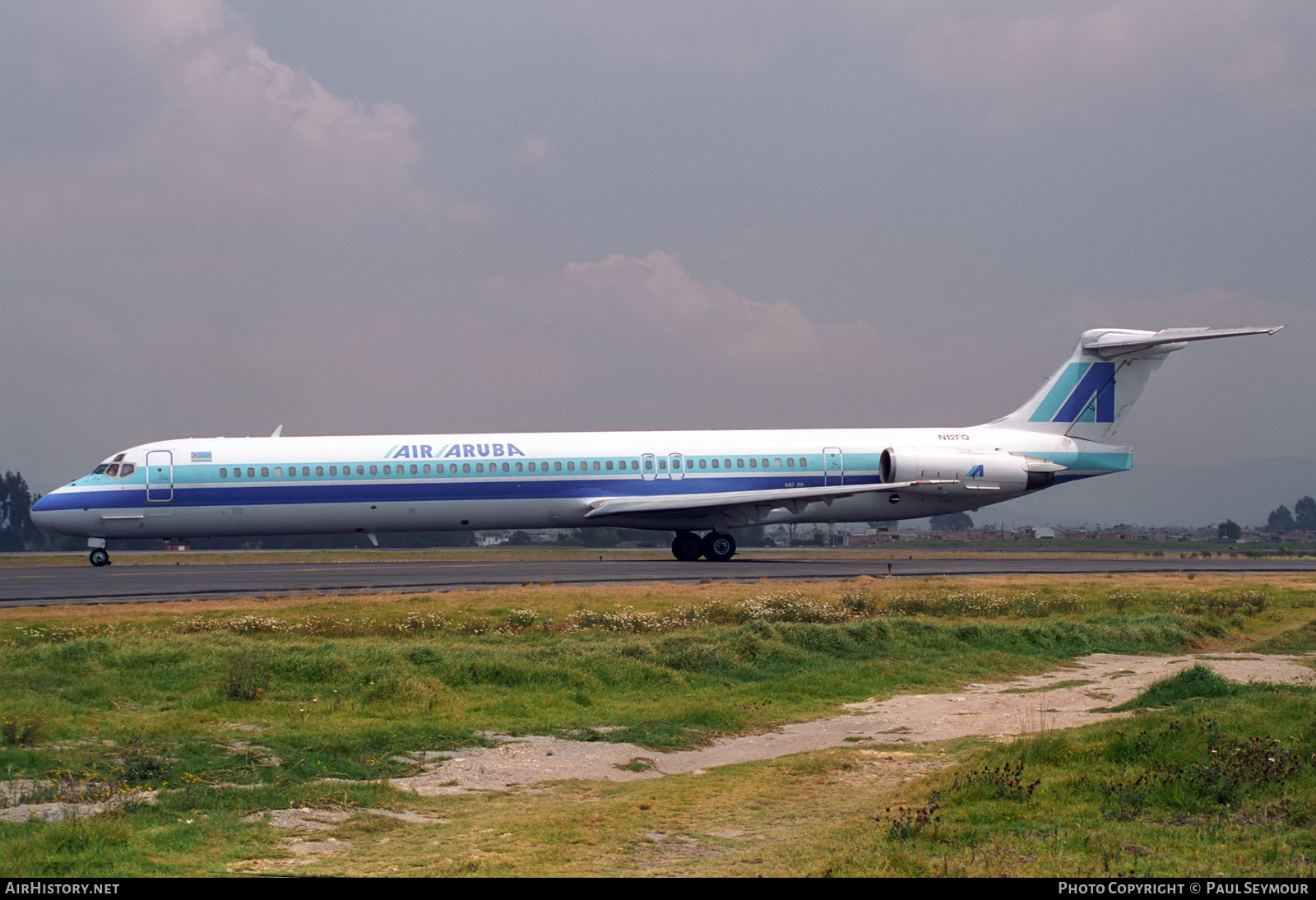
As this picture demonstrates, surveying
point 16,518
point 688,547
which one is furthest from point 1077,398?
point 16,518

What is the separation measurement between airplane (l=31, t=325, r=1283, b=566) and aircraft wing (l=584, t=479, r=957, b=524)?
67 millimetres

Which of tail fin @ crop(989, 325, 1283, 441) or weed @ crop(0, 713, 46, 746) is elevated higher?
tail fin @ crop(989, 325, 1283, 441)

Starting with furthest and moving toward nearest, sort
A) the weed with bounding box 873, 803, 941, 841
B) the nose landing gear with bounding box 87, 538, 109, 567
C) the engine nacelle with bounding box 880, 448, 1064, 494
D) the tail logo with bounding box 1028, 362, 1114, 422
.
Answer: the tail logo with bounding box 1028, 362, 1114, 422
the engine nacelle with bounding box 880, 448, 1064, 494
the nose landing gear with bounding box 87, 538, 109, 567
the weed with bounding box 873, 803, 941, 841

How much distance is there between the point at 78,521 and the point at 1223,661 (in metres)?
31.6

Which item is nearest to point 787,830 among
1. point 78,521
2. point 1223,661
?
point 1223,661

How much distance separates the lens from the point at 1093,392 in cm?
4234

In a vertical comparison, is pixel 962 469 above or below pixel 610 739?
above

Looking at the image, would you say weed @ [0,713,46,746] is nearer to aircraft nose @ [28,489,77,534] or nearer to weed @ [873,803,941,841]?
weed @ [873,803,941,841]

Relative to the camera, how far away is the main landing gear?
129 feet

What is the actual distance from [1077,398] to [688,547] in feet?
49.8

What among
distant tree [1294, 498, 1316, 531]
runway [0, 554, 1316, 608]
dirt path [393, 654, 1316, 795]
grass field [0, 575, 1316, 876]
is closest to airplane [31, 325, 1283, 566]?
runway [0, 554, 1316, 608]

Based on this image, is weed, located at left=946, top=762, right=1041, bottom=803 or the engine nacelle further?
the engine nacelle

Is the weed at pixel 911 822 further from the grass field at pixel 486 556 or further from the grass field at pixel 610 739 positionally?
the grass field at pixel 486 556

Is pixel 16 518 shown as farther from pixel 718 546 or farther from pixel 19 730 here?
pixel 19 730
